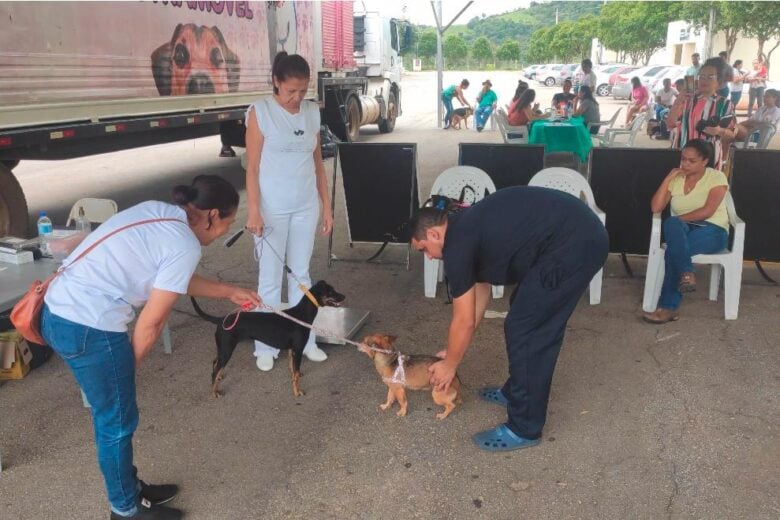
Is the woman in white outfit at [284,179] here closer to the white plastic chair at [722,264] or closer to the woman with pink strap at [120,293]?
the woman with pink strap at [120,293]

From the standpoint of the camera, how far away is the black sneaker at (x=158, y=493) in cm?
272

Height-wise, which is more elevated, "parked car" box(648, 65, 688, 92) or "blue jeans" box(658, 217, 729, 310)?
"parked car" box(648, 65, 688, 92)

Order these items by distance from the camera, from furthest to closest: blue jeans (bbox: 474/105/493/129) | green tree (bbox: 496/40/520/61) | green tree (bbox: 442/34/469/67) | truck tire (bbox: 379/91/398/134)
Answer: green tree (bbox: 442/34/469/67)
green tree (bbox: 496/40/520/61)
blue jeans (bbox: 474/105/493/129)
truck tire (bbox: 379/91/398/134)

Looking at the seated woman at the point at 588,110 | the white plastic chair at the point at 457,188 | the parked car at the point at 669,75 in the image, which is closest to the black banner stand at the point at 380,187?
the white plastic chair at the point at 457,188

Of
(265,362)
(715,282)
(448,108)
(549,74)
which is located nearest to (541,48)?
(549,74)

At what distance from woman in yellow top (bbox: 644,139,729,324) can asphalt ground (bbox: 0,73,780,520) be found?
24 centimetres

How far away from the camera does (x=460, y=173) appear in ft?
17.7

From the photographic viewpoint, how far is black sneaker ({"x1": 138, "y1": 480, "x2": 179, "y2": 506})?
272 cm

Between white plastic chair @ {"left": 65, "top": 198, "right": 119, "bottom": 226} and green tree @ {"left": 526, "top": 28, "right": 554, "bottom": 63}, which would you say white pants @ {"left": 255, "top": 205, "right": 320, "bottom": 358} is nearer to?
white plastic chair @ {"left": 65, "top": 198, "right": 119, "bottom": 226}

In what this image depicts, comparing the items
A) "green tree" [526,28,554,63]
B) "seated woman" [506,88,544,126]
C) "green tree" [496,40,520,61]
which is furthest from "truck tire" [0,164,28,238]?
"green tree" [496,40,520,61]

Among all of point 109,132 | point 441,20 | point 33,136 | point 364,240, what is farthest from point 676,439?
Result: point 441,20

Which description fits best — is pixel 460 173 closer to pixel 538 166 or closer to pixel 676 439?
pixel 538 166

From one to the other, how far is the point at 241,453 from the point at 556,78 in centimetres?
4582

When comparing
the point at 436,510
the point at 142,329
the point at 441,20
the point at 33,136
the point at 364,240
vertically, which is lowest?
the point at 436,510
